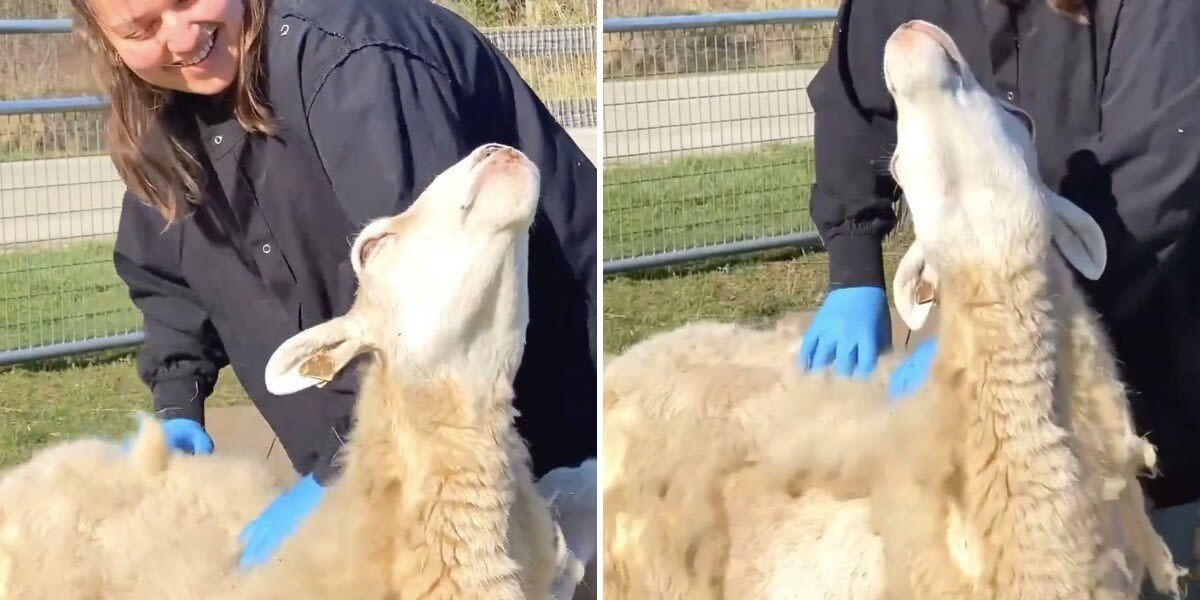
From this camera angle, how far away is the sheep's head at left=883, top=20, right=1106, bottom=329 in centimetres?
200

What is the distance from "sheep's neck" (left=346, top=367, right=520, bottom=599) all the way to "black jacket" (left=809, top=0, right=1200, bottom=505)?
857 mm

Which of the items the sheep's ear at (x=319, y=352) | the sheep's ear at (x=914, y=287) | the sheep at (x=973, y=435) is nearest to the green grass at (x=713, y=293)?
the sheep at (x=973, y=435)

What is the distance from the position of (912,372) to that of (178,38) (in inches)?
57.0

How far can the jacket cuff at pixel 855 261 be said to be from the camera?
7.93 ft

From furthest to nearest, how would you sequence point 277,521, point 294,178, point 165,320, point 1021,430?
point 165,320 → point 277,521 → point 294,178 → point 1021,430

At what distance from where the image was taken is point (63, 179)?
244 cm

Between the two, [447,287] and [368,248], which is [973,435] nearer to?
[447,287]

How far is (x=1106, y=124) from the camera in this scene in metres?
2.19

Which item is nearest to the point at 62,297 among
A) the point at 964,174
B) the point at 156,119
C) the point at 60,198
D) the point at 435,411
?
the point at 60,198

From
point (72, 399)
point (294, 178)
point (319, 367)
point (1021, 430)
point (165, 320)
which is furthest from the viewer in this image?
point (72, 399)

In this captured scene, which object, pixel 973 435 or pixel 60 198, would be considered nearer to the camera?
pixel 973 435

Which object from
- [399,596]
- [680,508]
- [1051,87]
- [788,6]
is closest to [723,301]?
[680,508]

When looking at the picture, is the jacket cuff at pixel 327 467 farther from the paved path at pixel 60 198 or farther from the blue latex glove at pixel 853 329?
the blue latex glove at pixel 853 329

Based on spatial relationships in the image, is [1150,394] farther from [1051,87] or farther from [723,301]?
[723,301]
